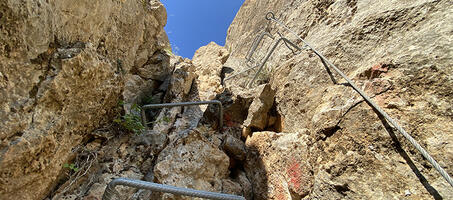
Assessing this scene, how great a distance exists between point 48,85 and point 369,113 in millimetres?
3038

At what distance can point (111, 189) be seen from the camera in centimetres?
173

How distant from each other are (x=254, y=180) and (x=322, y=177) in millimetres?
967

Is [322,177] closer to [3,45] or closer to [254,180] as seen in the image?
[254,180]

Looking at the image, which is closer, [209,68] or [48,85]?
[48,85]

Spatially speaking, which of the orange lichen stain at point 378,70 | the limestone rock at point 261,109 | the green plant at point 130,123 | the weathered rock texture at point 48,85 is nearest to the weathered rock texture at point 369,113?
the orange lichen stain at point 378,70

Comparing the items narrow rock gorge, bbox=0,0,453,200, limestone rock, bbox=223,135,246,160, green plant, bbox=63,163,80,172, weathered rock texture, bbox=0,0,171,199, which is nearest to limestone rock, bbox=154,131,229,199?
narrow rock gorge, bbox=0,0,453,200

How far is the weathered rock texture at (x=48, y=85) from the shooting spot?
5.46 feet

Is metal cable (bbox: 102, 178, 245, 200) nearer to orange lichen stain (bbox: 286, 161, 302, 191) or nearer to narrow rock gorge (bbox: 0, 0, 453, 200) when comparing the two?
narrow rock gorge (bbox: 0, 0, 453, 200)

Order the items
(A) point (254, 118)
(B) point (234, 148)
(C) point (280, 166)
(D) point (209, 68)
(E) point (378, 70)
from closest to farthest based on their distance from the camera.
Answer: (E) point (378, 70) < (C) point (280, 166) < (B) point (234, 148) < (A) point (254, 118) < (D) point (209, 68)

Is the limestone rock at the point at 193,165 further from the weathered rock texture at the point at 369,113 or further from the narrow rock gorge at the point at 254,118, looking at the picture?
the weathered rock texture at the point at 369,113

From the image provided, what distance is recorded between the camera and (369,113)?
163cm

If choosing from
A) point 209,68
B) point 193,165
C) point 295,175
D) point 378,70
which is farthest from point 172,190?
point 209,68

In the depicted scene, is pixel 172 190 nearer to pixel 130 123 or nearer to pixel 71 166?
pixel 71 166

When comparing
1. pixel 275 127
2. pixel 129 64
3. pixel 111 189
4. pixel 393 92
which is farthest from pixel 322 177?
pixel 129 64
